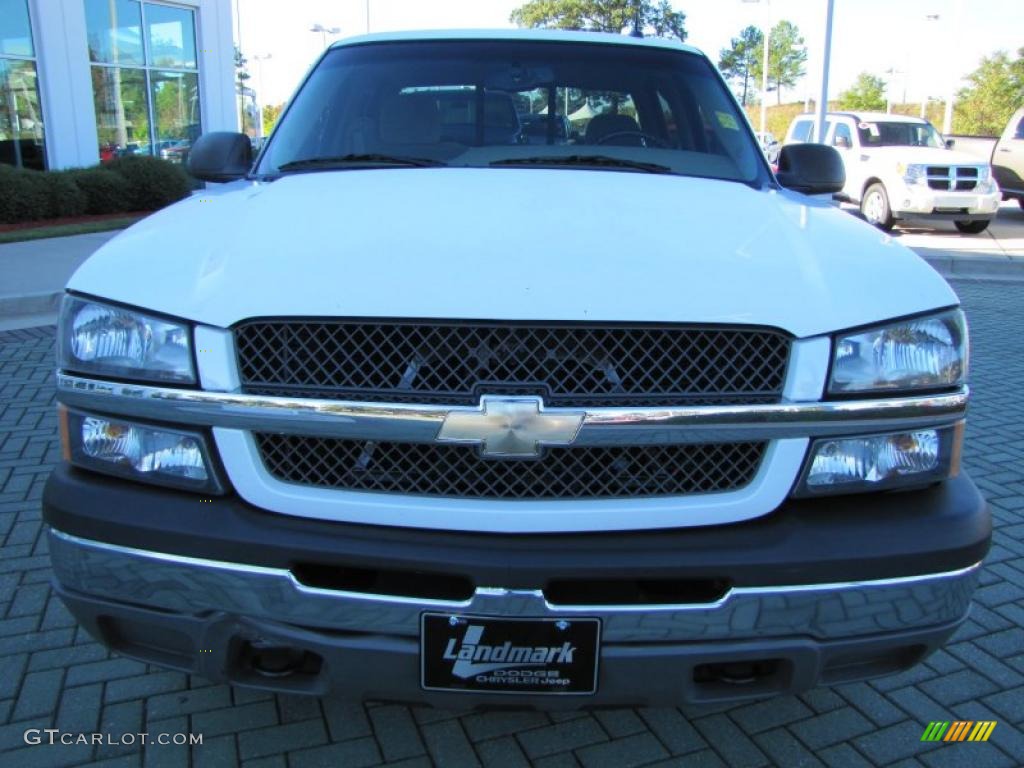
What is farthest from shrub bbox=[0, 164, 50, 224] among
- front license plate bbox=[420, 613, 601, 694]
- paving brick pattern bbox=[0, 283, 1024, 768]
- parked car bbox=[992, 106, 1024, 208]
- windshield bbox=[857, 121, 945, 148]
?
parked car bbox=[992, 106, 1024, 208]

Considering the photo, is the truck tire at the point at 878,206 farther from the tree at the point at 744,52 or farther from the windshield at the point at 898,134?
the tree at the point at 744,52

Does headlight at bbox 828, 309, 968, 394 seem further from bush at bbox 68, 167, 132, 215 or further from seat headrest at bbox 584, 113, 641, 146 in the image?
bush at bbox 68, 167, 132, 215

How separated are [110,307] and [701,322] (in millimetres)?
1324

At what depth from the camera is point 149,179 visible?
14766mm

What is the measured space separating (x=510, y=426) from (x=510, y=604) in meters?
0.37

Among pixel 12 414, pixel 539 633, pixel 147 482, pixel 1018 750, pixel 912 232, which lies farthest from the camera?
pixel 912 232

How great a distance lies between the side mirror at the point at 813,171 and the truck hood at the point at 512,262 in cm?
92

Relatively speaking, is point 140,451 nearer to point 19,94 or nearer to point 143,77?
point 19,94

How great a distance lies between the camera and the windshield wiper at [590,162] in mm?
3006

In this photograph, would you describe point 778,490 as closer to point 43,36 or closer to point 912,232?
point 912,232

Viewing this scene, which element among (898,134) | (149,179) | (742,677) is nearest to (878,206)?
(898,134)

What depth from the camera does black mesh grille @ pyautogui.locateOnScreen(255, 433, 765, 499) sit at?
6.27 feet

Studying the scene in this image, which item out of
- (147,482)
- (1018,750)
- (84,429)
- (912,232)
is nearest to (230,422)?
(147,482)

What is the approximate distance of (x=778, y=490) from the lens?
76.2 inches
